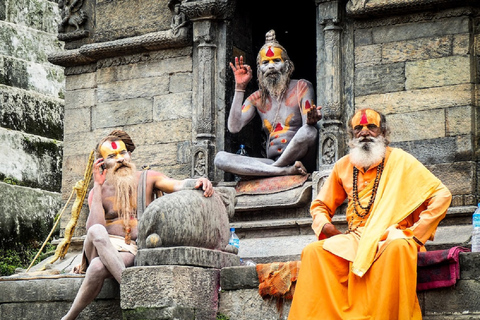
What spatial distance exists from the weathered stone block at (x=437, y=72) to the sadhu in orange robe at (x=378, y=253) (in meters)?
2.20

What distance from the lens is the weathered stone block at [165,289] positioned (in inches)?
324

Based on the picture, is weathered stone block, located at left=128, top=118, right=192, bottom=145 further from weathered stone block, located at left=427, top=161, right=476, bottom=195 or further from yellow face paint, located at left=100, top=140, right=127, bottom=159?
weathered stone block, located at left=427, top=161, right=476, bottom=195

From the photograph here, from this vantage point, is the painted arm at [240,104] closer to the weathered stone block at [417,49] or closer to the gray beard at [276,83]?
the gray beard at [276,83]

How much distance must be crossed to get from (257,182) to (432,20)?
2.45 metres

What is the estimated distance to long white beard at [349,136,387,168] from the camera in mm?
8438

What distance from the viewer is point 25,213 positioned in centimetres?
1556

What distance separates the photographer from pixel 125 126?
12.4 m

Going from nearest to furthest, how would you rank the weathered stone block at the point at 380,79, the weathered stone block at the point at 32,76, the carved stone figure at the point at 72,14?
1. the weathered stone block at the point at 380,79
2. the carved stone figure at the point at 72,14
3. the weathered stone block at the point at 32,76

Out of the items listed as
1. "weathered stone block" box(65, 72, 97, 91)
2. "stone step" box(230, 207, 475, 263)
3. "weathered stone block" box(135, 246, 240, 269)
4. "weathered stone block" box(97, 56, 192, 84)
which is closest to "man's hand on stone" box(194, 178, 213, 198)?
"weathered stone block" box(135, 246, 240, 269)

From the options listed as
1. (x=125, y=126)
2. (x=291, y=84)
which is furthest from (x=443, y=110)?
(x=125, y=126)

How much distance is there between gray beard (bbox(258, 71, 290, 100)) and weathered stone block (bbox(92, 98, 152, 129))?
1.48 m

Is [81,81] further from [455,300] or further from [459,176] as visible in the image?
[455,300]

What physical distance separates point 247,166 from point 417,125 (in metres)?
1.87

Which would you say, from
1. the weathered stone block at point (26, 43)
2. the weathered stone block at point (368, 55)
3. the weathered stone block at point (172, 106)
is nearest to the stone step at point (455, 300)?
the weathered stone block at point (368, 55)
